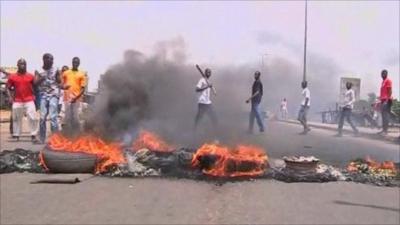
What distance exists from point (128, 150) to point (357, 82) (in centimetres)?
1413

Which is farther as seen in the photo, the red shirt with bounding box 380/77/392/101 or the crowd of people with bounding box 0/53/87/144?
the red shirt with bounding box 380/77/392/101

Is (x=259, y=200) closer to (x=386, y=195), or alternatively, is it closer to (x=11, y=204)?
(x=386, y=195)

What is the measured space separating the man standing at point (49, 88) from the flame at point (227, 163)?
437 centimetres

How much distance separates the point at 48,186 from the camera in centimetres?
692

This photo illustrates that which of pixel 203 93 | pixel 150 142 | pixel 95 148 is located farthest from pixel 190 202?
pixel 203 93

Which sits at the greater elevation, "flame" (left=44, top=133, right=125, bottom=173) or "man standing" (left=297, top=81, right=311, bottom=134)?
"man standing" (left=297, top=81, right=311, bottom=134)

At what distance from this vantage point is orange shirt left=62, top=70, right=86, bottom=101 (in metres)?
11.0

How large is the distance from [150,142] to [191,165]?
1925mm

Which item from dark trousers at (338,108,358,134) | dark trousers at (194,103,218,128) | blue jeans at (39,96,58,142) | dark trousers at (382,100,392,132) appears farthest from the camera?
dark trousers at (338,108,358,134)

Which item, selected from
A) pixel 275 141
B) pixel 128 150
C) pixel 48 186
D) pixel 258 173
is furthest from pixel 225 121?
pixel 48 186

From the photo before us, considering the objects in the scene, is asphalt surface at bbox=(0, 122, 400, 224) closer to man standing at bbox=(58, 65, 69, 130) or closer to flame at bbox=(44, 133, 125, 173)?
flame at bbox=(44, 133, 125, 173)

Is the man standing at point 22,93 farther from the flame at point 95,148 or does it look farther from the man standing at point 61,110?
the flame at point 95,148

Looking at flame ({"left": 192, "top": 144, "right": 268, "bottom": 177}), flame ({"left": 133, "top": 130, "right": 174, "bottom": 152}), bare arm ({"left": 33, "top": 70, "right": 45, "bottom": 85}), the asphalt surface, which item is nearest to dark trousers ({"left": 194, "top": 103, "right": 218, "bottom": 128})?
flame ({"left": 133, "top": 130, "right": 174, "bottom": 152})

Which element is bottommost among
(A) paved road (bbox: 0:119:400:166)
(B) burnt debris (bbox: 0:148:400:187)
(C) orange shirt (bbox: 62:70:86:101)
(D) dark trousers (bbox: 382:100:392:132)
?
(A) paved road (bbox: 0:119:400:166)
